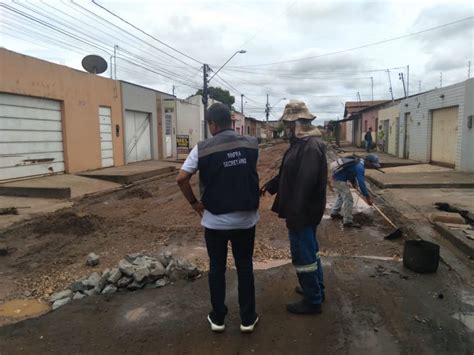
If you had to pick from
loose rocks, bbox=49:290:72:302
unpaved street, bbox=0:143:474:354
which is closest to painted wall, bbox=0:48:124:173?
unpaved street, bbox=0:143:474:354

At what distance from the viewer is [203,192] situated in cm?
342

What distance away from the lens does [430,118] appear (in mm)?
19125

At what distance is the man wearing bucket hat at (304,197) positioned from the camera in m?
3.71

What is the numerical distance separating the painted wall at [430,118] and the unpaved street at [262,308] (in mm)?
9878

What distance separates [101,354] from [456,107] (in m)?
16.6

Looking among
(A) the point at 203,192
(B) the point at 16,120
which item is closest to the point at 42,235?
(A) the point at 203,192

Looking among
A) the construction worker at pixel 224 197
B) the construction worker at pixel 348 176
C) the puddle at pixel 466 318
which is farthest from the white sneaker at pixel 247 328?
the construction worker at pixel 348 176

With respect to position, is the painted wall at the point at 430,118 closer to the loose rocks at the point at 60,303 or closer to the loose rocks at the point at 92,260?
the loose rocks at the point at 92,260

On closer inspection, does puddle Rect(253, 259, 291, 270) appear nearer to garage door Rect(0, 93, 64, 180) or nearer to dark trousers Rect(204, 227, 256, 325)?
dark trousers Rect(204, 227, 256, 325)

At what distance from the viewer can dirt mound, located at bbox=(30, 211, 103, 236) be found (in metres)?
7.89

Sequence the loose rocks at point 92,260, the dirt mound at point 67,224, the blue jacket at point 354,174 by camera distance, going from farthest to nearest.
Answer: the dirt mound at point 67,224 → the blue jacket at point 354,174 → the loose rocks at point 92,260

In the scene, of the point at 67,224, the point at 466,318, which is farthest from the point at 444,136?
the point at 466,318

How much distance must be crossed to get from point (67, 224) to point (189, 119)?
25352mm

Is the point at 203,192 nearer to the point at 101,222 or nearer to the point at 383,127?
the point at 101,222
